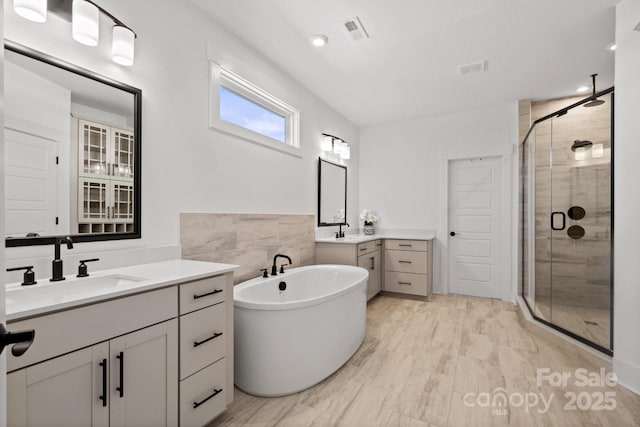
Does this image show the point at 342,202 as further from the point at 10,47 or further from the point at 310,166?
the point at 10,47

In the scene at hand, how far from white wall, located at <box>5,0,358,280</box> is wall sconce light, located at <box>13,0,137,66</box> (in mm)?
56

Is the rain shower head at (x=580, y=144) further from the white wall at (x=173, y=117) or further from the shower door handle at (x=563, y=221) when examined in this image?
the white wall at (x=173, y=117)

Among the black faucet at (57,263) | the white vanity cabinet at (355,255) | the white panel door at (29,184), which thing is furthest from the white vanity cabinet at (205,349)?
the white vanity cabinet at (355,255)

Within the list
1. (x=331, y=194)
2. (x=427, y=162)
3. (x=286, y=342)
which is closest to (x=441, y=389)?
(x=286, y=342)

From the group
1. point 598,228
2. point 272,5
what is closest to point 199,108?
point 272,5

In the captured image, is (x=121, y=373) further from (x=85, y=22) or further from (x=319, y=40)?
(x=319, y=40)

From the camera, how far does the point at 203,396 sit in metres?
1.51

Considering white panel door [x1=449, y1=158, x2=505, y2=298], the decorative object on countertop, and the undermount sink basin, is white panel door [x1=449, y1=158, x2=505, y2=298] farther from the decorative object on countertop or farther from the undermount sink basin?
the undermount sink basin

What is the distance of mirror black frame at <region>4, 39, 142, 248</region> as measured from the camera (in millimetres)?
1359

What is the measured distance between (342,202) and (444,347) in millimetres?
2299

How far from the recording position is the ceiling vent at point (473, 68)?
Result: 2.93 m

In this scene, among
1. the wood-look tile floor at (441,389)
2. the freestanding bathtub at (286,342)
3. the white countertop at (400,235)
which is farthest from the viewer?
the white countertop at (400,235)

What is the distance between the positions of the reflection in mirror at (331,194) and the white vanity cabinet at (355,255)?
1.19 feet

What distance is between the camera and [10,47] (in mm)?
1325
